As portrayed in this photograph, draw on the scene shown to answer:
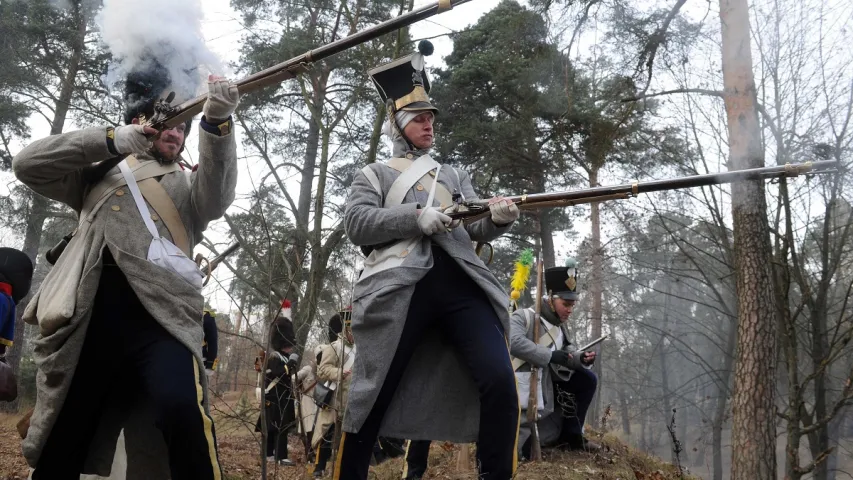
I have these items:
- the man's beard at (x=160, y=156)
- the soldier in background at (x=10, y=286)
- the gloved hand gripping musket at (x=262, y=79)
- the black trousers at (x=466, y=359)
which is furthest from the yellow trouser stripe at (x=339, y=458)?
the soldier in background at (x=10, y=286)

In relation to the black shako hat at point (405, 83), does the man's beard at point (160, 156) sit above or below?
below

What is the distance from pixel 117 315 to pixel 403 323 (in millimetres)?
1402

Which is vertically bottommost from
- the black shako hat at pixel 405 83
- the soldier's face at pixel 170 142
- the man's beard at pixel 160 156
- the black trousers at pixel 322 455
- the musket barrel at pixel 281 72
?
the black trousers at pixel 322 455

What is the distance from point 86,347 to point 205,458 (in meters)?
0.78

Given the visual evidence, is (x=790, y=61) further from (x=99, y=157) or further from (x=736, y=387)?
(x=99, y=157)

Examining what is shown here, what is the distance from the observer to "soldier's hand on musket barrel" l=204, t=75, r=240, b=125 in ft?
11.0

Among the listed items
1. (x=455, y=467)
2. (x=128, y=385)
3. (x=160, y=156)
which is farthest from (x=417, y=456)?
(x=160, y=156)

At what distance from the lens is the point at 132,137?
3348 millimetres

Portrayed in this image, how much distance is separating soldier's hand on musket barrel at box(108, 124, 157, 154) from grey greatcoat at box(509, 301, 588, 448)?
5.15 metres

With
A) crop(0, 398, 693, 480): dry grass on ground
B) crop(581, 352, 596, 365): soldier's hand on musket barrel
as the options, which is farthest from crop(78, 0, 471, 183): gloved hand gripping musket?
crop(581, 352, 596, 365): soldier's hand on musket barrel

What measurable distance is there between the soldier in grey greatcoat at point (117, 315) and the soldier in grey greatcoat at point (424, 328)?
34.0 inches

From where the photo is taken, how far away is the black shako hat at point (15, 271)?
217 inches

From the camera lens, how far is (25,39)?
1578 centimetres

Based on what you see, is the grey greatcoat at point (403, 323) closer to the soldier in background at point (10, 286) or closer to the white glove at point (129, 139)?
the white glove at point (129, 139)
